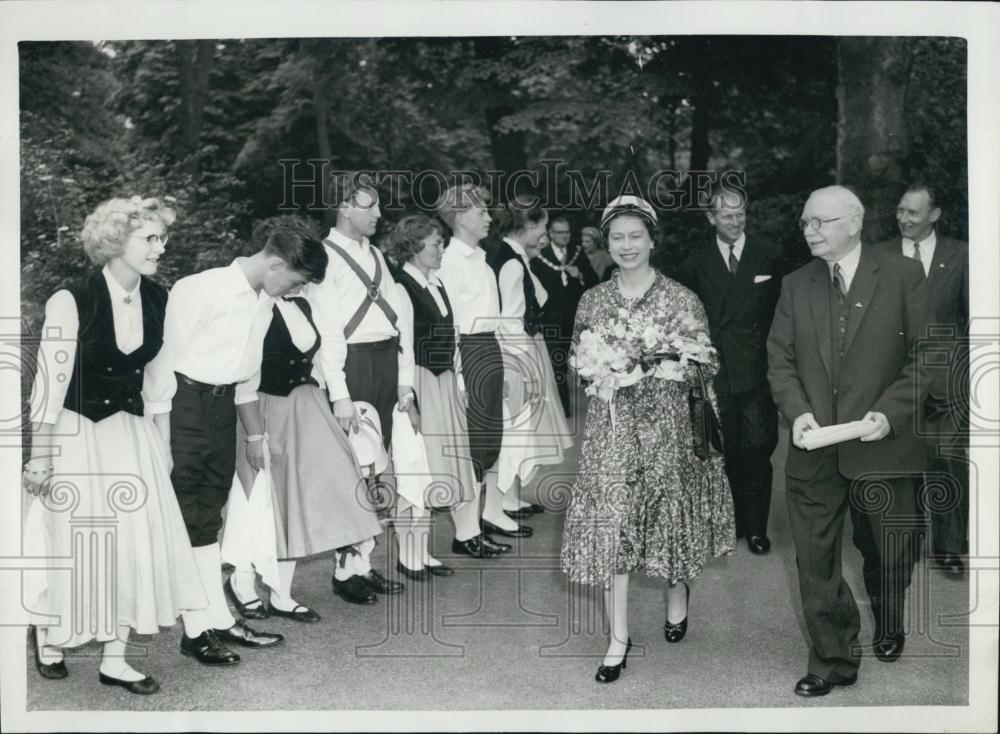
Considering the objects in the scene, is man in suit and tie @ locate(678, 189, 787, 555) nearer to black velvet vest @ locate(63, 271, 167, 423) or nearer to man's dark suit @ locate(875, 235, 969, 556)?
man's dark suit @ locate(875, 235, 969, 556)

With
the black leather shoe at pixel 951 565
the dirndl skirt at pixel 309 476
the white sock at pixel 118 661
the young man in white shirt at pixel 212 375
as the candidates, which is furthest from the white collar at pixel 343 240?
the black leather shoe at pixel 951 565

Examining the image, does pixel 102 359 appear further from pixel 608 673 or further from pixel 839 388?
pixel 839 388

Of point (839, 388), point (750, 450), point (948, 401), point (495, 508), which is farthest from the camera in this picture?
point (495, 508)

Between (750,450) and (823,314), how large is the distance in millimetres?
A: 1924

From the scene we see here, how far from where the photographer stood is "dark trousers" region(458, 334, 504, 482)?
21.8 feet

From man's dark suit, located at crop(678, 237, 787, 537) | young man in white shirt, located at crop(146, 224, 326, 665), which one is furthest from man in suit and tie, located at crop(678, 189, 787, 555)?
young man in white shirt, located at crop(146, 224, 326, 665)

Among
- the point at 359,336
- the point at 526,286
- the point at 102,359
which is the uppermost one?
the point at 526,286

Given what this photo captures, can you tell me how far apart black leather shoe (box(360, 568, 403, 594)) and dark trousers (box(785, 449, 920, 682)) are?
7.26 feet

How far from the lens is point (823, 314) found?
17.2 feet

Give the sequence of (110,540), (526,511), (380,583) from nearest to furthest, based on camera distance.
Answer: (110,540) → (380,583) → (526,511)

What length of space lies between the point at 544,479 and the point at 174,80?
311 cm

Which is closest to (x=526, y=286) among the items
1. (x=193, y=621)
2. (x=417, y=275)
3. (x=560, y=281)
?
(x=560, y=281)

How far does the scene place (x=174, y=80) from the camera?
6039 millimetres

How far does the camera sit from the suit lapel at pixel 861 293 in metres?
5.17
